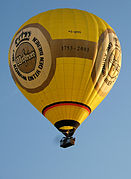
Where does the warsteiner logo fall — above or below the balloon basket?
above

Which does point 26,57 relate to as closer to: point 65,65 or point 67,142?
point 65,65

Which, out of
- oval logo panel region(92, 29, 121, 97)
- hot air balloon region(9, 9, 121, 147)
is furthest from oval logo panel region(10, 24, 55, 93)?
oval logo panel region(92, 29, 121, 97)

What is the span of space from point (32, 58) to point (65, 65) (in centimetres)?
204

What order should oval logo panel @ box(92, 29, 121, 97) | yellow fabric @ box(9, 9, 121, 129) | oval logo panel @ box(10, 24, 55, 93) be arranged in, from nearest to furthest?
yellow fabric @ box(9, 9, 121, 129) → oval logo panel @ box(10, 24, 55, 93) → oval logo panel @ box(92, 29, 121, 97)

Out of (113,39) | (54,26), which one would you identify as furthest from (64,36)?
(113,39)

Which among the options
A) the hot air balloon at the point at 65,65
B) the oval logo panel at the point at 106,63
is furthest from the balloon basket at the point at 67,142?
the oval logo panel at the point at 106,63

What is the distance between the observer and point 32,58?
40.8 meters

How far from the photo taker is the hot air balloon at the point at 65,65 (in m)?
40.3

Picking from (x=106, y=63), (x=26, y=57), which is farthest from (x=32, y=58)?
(x=106, y=63)

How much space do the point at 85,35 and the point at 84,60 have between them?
4.90 ft

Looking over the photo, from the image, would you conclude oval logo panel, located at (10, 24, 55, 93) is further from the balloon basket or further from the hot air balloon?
the balloon basket

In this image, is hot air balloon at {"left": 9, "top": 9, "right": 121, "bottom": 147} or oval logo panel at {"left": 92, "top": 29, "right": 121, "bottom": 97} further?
oval logo panel at {"left": 92, "top": 29, "right": 121, "bottom": 97}

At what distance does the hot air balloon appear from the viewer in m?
40.3

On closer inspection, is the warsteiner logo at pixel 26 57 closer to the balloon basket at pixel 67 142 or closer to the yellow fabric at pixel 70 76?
the yellow fabric at pixel 70 76
